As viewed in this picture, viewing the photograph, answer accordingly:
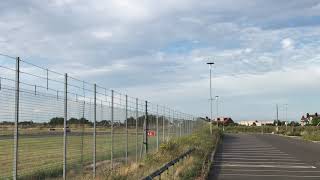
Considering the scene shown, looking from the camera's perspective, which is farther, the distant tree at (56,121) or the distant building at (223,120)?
the distant building at (223,120)

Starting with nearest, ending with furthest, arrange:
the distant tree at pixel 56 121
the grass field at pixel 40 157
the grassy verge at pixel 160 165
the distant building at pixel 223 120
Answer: the distant tree at pixel 56 121 < the grass field at pixel 40 157 < the grassy verge at pixel 160 165 < the distant building at pixel 223 120

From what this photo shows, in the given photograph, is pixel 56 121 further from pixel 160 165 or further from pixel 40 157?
pixel 160 165

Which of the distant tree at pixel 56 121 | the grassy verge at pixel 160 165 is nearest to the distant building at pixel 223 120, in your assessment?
the grassy verge at pixel 160 165

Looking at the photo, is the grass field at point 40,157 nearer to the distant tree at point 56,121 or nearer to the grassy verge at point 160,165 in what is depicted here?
the distant tree at point 56,121

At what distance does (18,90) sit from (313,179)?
12122mm

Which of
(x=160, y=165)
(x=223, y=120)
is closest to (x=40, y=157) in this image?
(x=160, y=165)

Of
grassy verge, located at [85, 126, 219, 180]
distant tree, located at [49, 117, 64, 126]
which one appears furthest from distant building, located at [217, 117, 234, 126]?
distant tree, located at [49, 117, 64, 126]

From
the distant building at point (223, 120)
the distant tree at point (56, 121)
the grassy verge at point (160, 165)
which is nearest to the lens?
the distant tree at point (56, 121)

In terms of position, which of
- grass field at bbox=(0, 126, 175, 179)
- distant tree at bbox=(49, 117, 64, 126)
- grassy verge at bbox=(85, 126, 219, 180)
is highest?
distant tree at bbox=(49, 117, 64, 126)

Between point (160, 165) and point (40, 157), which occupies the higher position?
point (40, 157)

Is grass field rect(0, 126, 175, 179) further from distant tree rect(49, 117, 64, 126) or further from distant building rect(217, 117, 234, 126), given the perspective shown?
distant building rect(217, 117, 234, 126)

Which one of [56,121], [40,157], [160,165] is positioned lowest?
[160,165]

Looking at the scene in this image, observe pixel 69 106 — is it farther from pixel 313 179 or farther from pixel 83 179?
pixel 313 179

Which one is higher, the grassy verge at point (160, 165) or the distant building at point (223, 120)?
the distant building at point (223, 120)
